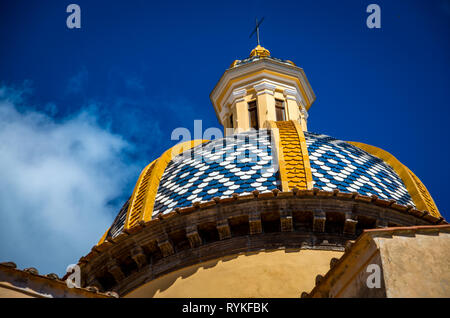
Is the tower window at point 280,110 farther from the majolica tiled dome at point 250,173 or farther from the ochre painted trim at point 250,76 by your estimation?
the majolica tiled dome at point 250,173

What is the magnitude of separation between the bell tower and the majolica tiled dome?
12.6 feet

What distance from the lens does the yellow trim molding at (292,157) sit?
17.3 m

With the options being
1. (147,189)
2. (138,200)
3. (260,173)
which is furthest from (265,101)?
(260,173)

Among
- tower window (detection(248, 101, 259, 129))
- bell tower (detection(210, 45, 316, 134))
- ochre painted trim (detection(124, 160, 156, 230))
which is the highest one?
bell tower (detection(210, 45, 316, 134))

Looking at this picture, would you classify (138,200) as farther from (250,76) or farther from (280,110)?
(250,76)

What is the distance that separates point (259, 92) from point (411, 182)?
678cm

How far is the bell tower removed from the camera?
25.1 meters

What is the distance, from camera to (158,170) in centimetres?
2019

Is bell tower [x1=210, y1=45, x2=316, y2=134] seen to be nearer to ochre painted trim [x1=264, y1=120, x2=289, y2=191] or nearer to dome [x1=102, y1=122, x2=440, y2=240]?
ochre painted trim [x1=264, y1=120, x2=289, y2=191]

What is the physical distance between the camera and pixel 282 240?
15.5m

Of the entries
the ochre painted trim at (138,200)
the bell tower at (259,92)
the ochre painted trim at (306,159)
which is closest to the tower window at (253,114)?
the bell tower at (259,92)

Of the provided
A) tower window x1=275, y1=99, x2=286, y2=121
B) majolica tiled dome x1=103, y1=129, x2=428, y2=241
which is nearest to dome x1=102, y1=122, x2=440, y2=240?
majolica tiled dome x1=103, y1=129, x2=428, y2=241
